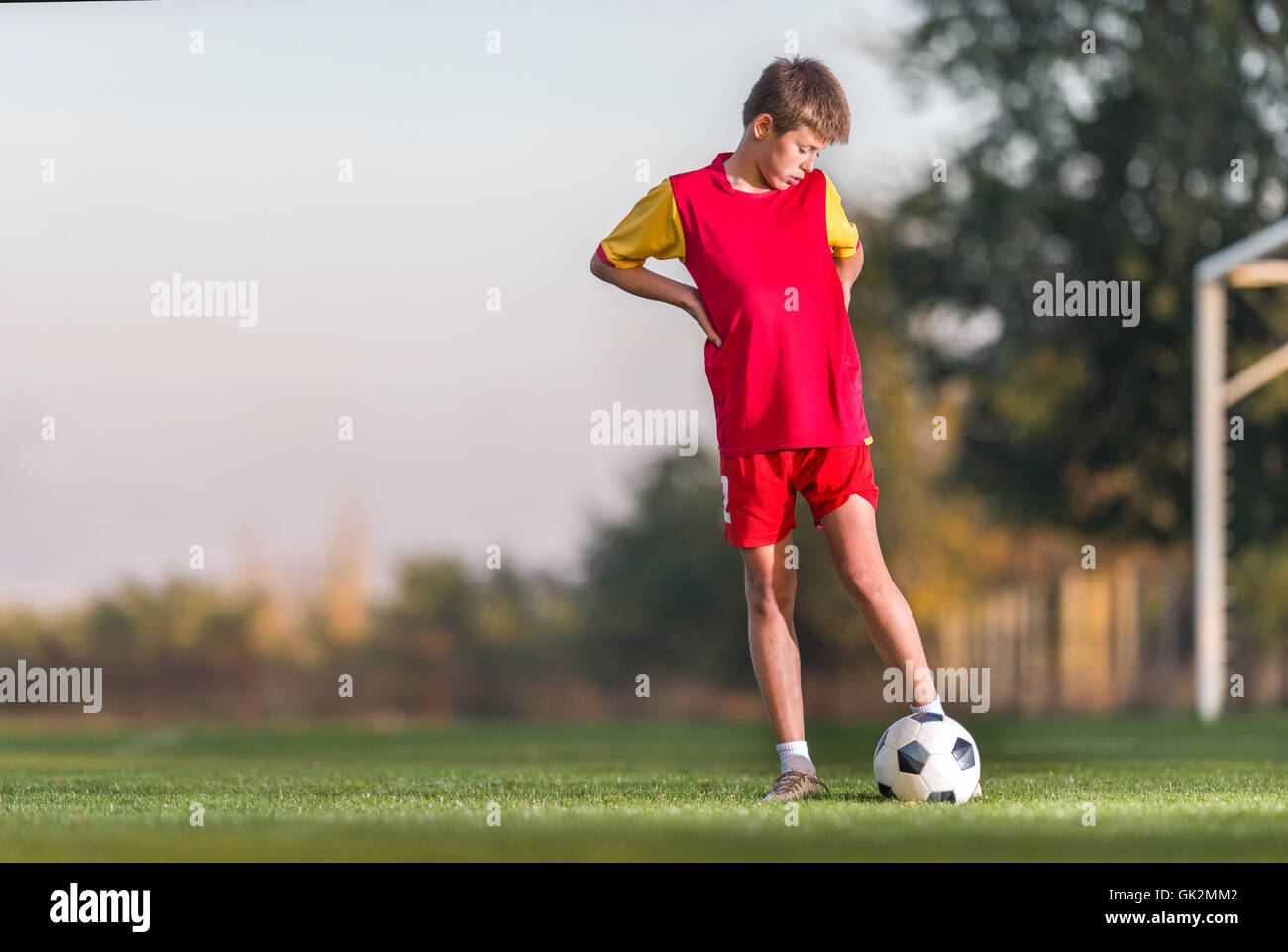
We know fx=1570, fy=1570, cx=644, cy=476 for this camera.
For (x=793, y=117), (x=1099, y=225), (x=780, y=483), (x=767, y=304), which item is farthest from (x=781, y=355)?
(x=1099, y=225)

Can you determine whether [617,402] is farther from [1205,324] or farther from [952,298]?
[1205,324]

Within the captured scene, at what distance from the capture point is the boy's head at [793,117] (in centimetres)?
475

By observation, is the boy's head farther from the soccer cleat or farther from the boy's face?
the soccer cleat

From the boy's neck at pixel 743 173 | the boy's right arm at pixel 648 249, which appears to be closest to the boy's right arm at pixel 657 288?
the boy's right arm at pixel 648 249

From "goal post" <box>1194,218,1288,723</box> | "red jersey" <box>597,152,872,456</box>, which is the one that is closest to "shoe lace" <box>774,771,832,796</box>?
"red jersey" <box>597,152,872,456</box>

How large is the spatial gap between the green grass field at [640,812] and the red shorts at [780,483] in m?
0.85

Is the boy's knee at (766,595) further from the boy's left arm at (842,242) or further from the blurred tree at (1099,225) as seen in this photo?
the blurred tree at (1099,225)

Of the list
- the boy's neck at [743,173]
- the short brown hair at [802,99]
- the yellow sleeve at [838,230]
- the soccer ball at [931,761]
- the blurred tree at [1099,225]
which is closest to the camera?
the soccer ball at [931,761]

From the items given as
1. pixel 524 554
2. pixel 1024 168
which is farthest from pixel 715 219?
pixel 524 554

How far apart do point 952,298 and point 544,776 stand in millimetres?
16678

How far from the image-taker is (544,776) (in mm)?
6137

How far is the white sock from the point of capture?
4906mm

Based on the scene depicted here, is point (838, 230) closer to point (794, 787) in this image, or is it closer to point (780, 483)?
point (780, 483)
